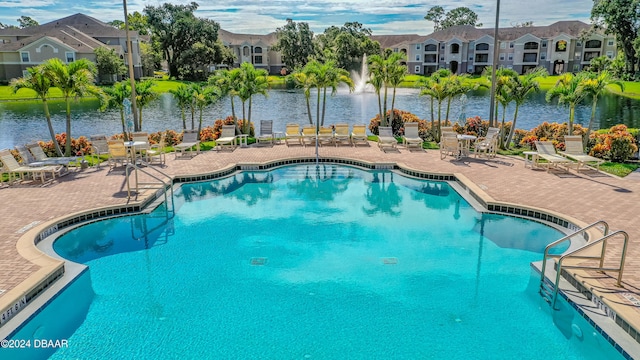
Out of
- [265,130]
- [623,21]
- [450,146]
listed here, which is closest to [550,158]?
A: [450,146]

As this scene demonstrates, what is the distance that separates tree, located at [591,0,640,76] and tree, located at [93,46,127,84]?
61.8 metres

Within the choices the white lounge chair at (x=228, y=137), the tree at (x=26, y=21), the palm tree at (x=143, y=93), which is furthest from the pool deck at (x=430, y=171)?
the tree at (x=26, y=21)

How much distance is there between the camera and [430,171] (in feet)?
51.0

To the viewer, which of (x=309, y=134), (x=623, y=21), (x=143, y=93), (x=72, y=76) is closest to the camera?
(x=72, y=76)

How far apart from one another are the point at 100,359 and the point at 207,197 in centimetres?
772

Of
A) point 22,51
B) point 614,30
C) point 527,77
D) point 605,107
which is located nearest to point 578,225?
point 527,77

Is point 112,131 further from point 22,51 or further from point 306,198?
point 22,51

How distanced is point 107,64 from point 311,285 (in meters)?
57.7

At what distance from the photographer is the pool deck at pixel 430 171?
7887 millimetres

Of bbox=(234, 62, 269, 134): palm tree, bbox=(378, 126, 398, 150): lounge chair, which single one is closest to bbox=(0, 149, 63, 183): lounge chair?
bbox=(234, 62, 269, 134): palm tree

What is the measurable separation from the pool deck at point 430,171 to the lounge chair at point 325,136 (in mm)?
1430

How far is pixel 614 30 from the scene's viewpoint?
6053cm

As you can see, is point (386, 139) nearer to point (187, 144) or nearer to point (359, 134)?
point (359, 134)

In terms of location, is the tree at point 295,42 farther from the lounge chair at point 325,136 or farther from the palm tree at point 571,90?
the palm tree at point 571,90
